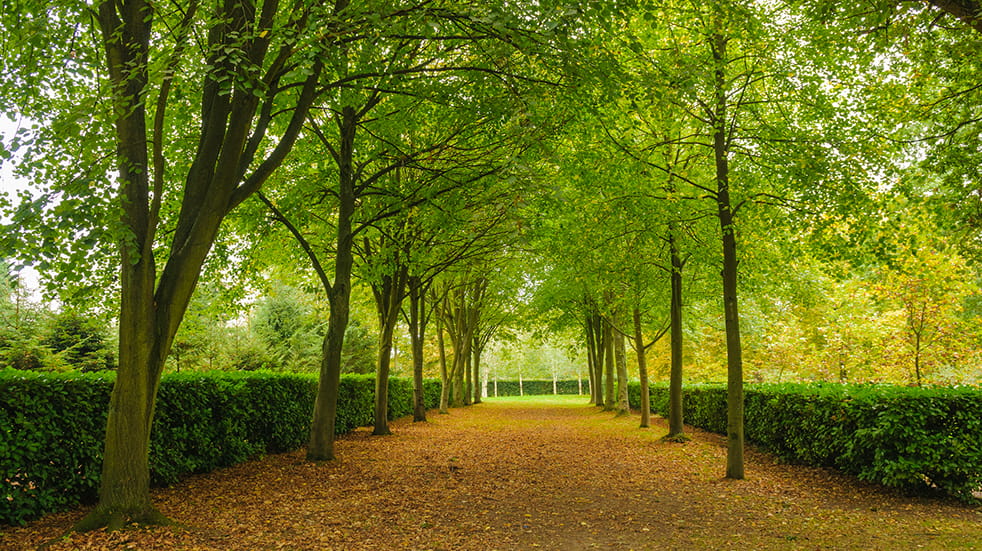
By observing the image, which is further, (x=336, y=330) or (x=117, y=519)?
(x=336, y=330)

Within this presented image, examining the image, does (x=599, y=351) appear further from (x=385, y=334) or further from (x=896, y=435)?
(x=896, y=435)

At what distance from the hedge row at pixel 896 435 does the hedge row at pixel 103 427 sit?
32.0 feet

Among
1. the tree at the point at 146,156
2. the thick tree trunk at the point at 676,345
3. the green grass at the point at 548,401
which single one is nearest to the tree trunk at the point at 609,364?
the green grass at the point at 548,401

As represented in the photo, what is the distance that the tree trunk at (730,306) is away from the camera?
29.6 feet

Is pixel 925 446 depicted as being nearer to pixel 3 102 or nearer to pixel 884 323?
pixel 3 102

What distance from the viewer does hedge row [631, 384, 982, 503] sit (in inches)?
286

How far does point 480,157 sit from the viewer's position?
11.4m

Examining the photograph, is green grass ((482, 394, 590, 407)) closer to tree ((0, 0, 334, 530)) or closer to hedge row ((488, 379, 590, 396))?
hedge row ((488, 379, 590, 396))

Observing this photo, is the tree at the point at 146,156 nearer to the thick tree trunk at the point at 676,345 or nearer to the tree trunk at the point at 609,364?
the thick tree trunk at the point at 676,345

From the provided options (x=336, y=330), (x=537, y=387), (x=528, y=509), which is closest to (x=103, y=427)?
(x=336, y=330)

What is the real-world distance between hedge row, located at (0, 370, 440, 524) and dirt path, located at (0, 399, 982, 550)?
0.28 meters

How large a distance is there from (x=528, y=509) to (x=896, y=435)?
5.07 m

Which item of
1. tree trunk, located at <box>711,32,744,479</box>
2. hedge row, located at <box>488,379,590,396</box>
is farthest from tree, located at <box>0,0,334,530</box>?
hedge row, located at <box>488,379,590,396</box>

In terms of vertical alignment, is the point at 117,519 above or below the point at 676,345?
below
